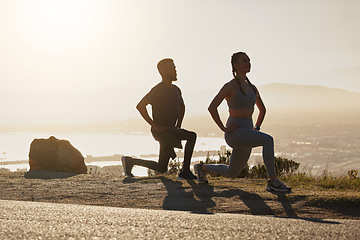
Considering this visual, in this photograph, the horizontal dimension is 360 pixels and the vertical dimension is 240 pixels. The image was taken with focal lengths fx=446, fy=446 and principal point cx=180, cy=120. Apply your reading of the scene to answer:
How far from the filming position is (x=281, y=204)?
193 inches

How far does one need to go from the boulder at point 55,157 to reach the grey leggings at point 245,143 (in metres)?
4.40

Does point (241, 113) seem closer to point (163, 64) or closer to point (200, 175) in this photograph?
point (200, 175)

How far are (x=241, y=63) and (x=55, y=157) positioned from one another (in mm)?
5315

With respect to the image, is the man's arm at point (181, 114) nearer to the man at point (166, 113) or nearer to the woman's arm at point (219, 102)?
the man at point (166, 113)

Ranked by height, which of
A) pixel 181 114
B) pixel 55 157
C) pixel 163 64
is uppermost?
pixel 163 64

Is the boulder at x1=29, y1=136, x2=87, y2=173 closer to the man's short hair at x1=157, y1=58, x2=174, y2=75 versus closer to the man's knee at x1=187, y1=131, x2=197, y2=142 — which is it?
the man's short hair at x1=157, y1=58, x2=174, y2=75

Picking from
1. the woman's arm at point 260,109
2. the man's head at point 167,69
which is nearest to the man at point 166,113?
the man's head at point 167,69

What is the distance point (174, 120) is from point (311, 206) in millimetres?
3424

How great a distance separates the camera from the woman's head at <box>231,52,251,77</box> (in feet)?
19.7

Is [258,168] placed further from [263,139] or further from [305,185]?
[263,139]

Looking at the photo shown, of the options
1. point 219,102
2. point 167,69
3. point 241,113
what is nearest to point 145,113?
point 167,69

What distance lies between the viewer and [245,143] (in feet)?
19.3

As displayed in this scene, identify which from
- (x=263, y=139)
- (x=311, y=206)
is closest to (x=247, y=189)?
(x=263, y=139)

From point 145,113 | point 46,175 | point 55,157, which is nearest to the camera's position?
point 145,113
